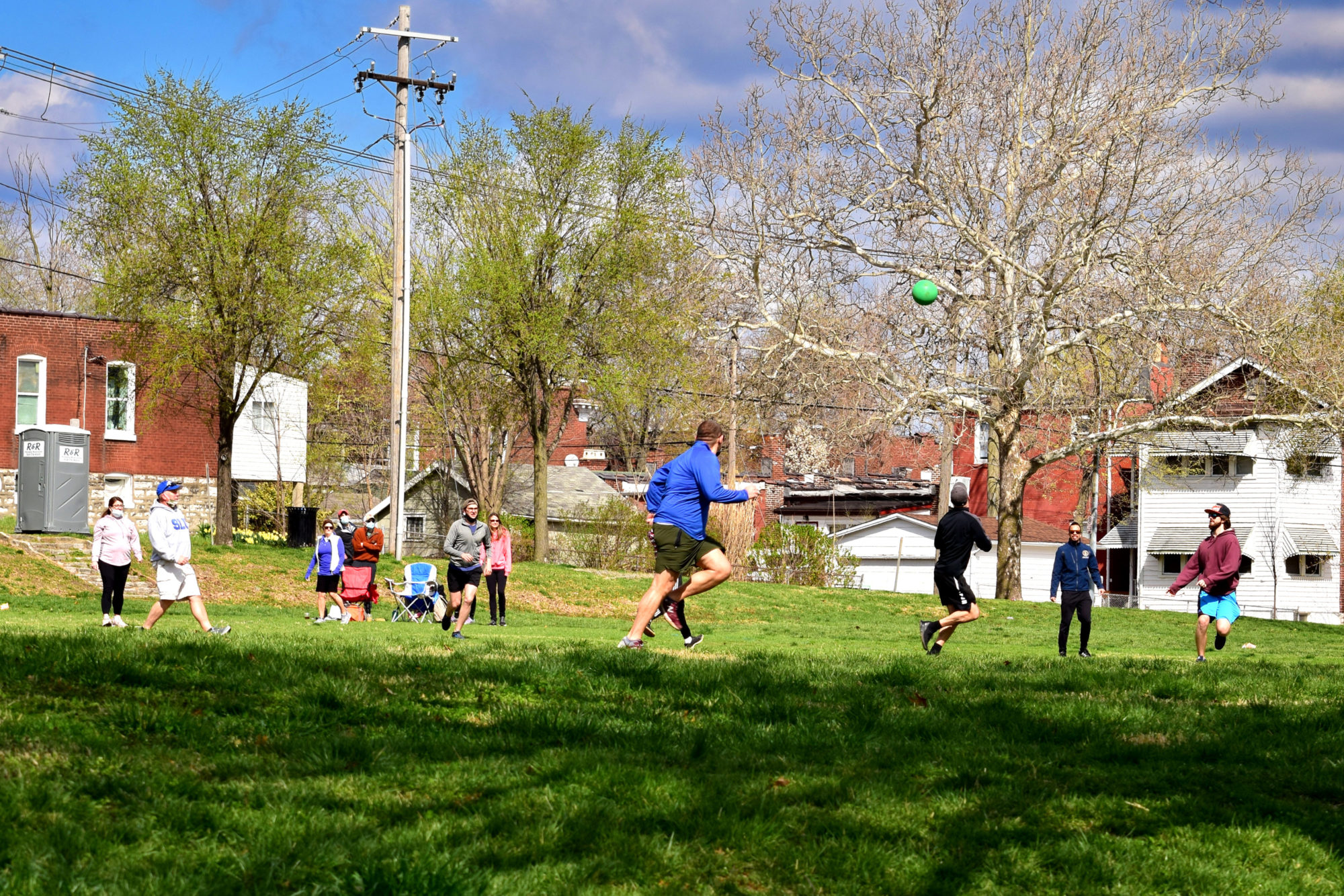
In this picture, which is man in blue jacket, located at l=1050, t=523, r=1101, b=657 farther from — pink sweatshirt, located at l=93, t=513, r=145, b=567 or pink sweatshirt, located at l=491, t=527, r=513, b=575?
pink sweatshirt, located at l=93, t=513, r=145, b=567

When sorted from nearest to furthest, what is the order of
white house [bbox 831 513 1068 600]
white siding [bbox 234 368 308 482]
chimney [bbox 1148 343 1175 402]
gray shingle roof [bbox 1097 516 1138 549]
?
chimney [bbox 1148 343 1175 402], white siding [bbox 234 368 308 482], gray shingle roof [bbox 1097 516 1138 549], white house [bbox 831 513 1068 600]

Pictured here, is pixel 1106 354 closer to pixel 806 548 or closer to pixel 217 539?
pixel 806 548

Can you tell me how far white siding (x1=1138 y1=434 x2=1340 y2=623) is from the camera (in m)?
47.6

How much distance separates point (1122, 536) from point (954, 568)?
132ft

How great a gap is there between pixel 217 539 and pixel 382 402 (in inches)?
913

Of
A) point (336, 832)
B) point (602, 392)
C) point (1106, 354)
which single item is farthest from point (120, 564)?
point (1106, 354)

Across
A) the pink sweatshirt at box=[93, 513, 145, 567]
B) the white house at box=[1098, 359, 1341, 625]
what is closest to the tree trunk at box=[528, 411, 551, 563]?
the pink sweatshirt at box=[93, 513, 145, 567]

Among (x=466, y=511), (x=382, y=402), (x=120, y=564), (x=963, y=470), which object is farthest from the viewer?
(x=963, y=470)

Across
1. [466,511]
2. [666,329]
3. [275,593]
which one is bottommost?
[275,593]

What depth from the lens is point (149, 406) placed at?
112ft

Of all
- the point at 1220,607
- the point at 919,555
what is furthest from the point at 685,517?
the point at 919,555

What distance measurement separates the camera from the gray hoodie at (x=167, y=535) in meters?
13.7

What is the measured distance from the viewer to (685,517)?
11.3m

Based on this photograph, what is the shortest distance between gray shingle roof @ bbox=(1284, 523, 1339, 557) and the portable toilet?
40.8 metres
